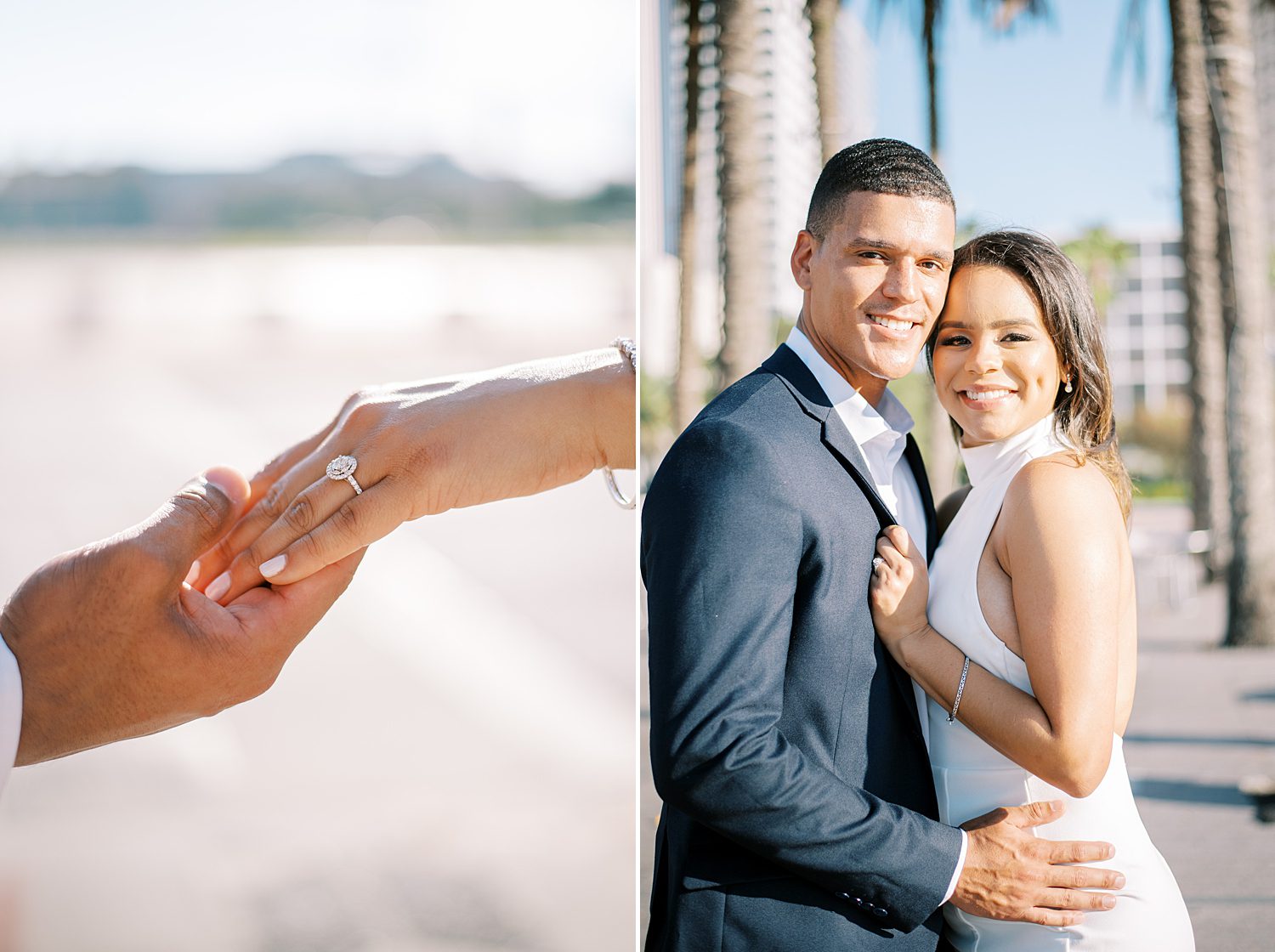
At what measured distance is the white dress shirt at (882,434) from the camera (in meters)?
1.81

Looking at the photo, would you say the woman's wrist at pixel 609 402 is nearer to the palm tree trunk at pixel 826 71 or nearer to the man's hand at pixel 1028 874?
the man's hand at pixel 1028 874

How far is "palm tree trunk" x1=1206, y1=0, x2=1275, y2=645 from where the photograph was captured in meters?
7.98

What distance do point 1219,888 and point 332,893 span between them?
592 cm

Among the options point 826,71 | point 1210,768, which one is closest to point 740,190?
point 826,71

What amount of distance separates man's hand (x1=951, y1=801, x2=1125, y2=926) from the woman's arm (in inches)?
3.8

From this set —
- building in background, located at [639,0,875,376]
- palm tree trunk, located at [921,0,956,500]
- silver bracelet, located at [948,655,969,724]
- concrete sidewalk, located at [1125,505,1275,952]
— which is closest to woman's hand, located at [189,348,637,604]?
silver bracelet, located at [948,655,969,724]

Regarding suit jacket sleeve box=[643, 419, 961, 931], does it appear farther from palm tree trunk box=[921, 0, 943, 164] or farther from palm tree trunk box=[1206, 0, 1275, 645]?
palm tree trunk box=[921, 0, 943, 164]

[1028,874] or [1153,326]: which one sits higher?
[1153,326]

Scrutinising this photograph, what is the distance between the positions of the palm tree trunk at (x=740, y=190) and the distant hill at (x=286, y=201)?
30.2 metres

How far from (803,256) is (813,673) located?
31.0 inches

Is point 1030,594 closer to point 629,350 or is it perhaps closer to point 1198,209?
point 629,350

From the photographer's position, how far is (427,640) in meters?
15.2

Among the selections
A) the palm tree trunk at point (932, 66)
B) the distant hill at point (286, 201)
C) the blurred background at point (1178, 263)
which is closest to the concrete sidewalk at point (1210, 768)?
the blurred background at point (1178, 263)

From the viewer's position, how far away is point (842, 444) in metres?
1.70
